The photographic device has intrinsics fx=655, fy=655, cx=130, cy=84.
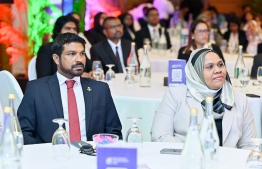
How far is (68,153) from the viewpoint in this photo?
3402 millimetres

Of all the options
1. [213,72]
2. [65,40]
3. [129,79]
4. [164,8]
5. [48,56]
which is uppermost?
[164,8]

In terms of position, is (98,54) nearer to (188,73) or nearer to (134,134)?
(188,73)

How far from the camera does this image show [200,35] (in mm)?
8141

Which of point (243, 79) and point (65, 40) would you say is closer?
point (65, 40)

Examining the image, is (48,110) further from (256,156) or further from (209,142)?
(256,156)

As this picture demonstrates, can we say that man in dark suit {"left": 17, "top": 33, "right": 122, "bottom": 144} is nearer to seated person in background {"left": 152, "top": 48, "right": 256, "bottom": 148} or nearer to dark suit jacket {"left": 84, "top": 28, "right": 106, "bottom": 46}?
seated person in background {"left": 152, "top": 48, "right": 256, "bottom": 148}

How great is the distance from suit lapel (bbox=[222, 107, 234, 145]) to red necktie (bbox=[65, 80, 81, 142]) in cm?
97

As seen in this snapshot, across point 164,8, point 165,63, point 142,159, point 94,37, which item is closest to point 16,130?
point 142,159

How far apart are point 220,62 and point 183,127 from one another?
504 mm

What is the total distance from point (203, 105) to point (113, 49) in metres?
3.88

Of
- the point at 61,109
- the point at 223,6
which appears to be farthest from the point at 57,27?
the point at 223,6

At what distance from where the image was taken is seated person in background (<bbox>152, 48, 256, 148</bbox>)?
4.36 m

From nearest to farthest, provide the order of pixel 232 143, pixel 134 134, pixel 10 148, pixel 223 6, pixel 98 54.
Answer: pixel 10 148, pixel 134 134, pixel 232 143, pixel 98 54, pixel 223 6

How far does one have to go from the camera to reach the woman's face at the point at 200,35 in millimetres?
8102
